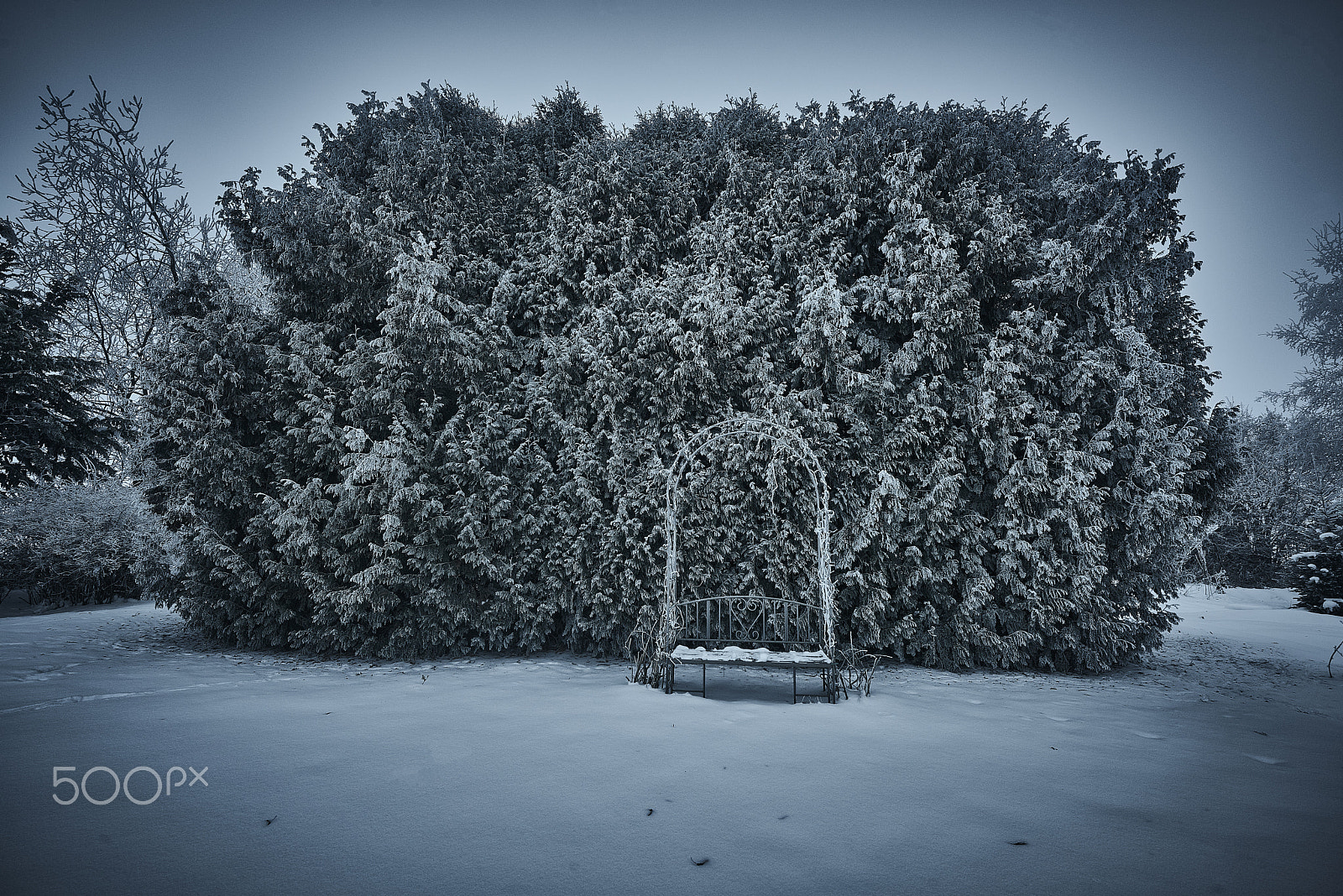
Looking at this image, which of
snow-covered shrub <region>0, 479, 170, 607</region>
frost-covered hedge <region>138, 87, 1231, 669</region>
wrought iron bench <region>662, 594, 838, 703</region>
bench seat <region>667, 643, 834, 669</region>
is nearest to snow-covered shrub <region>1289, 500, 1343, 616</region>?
frost-covered hedge <region>138, 87, 1231, 669</region>

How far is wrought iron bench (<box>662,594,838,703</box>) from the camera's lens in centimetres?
494

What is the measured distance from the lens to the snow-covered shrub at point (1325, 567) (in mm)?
9883

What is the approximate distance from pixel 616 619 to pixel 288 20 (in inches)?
310

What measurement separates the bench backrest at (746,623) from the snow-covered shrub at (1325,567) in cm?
1038

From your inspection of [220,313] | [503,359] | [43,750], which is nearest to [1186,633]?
[503,359]

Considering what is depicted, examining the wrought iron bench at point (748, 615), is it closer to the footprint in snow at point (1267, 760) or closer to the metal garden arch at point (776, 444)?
the metal garden arch at point (776, 444)

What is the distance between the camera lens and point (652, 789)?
2961 mm

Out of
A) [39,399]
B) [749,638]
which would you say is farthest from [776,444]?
[39,399]

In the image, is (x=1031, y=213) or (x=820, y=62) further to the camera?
(x=820, y=62)

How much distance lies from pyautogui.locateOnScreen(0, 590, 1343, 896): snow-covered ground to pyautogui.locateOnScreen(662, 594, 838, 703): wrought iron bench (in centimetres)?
34

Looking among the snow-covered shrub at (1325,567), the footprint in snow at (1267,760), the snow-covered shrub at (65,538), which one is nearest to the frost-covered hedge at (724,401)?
the footprint in snow at (1267,760)

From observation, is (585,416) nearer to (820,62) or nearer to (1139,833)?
(1139,833)

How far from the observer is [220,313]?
22.1 feet

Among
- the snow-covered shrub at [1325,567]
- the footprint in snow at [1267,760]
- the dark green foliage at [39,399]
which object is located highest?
the dark green foliage at [39,399]
